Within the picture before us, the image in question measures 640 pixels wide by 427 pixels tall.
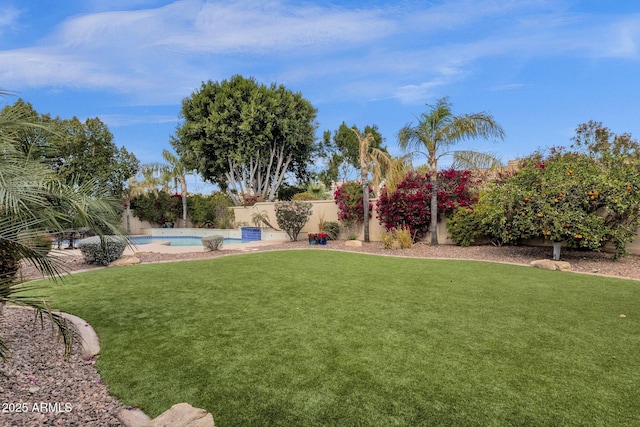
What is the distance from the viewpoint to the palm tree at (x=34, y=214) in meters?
2.58

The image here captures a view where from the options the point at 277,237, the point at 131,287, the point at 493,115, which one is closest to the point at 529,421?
the point at 131,287

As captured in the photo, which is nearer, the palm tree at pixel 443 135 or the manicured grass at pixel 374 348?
the manicured grass at pixel 374 348

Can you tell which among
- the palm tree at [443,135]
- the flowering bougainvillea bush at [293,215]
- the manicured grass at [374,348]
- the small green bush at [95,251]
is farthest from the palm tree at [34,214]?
the flowering bougainvillea bush at [293,215]

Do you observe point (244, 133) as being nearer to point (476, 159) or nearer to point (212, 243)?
point (212, 243)

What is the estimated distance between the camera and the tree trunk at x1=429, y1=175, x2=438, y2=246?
40.7ft

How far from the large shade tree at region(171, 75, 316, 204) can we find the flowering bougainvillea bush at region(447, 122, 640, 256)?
17.2 m

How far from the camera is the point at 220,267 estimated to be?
352 inches

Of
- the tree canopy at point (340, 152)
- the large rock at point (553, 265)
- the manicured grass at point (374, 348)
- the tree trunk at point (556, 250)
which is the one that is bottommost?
the manicured grass at point (374, 348)

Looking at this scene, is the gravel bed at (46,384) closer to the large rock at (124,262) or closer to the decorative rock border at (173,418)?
the decorative rock border at (173,418)

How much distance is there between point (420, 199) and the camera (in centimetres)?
1316

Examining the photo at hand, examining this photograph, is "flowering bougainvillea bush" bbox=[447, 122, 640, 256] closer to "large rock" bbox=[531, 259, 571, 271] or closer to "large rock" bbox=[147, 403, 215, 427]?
"large rock" bbox=[531, 259, 571, 271]

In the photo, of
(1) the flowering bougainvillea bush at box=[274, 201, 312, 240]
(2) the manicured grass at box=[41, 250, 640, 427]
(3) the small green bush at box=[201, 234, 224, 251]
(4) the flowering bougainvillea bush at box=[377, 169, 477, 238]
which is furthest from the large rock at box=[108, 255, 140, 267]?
(4) the flowering bougainvillea bush at box=[377, 169, 477, 238]

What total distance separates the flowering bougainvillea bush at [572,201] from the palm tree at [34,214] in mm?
9468

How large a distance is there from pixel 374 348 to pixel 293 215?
1184cm
